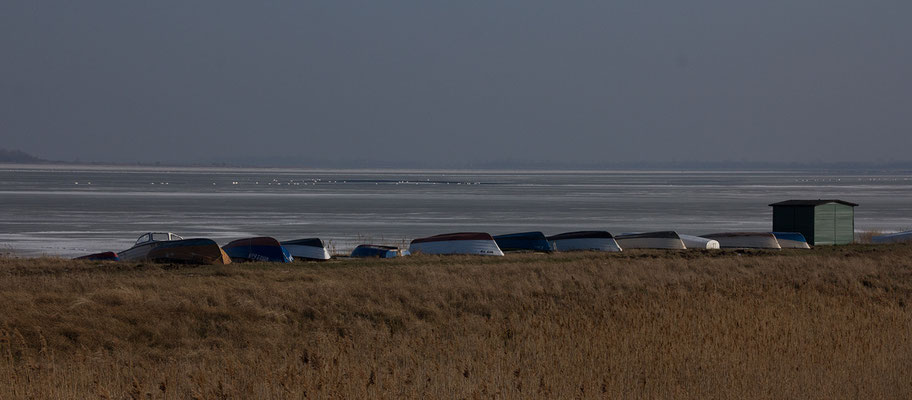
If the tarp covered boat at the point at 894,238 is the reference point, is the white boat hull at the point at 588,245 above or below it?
above

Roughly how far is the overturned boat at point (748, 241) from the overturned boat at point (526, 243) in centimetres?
754

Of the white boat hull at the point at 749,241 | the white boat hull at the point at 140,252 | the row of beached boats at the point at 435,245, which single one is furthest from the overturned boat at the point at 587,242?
the white boat hull at the point at 140,252

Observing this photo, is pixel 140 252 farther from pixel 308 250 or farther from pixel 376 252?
pixel 376 252

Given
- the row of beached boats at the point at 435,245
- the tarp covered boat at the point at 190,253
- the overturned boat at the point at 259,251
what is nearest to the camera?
the tarp covered boat at the point at 190,253

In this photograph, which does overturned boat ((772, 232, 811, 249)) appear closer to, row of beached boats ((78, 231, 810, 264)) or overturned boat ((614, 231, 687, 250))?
row of beached boats ((78, 231, 810, 264))

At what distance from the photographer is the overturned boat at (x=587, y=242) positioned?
108 feet

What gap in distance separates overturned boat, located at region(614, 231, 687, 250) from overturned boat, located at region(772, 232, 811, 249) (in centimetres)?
345

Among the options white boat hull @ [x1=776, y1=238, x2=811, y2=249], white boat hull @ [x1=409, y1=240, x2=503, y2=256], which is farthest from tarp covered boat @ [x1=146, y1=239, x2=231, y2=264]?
white boat hull @ [x1=776, y1=238, x2=811, y2=249]

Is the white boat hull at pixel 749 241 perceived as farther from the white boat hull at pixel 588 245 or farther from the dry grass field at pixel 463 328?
the dry grass field at pixel 463 328

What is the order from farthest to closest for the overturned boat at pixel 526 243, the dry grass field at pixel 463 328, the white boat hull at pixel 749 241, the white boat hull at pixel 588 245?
1. the white boat hull at pixel 749 241
2. the white boat hull at pixel 588 245
3. the overturned boat at pixel 526 243
4. the dry grass field at pixel 463 328

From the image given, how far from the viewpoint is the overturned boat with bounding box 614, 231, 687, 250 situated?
34.7m

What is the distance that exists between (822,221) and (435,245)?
15363mm

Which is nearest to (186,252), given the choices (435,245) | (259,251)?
(259,251)

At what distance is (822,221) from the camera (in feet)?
120
